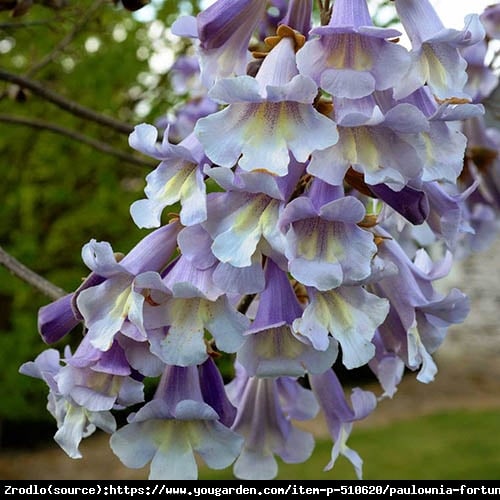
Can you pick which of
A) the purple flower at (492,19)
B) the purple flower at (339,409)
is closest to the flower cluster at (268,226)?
the purple flower at (339,409)

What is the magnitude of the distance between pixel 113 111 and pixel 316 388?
389 cm

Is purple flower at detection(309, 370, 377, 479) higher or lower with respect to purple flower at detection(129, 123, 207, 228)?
lower

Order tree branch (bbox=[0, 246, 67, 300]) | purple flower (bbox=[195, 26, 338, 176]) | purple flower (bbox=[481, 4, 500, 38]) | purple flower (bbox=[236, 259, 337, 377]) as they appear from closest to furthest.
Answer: purple flower (bbox=[195, 26, 338, 176]) → purple flower (bbox=[236, 259, 337, 377]) → tree branch (bbox=[0, 246, 67, 300]) → purple flower (bbox=[481, 4, 500, 38])

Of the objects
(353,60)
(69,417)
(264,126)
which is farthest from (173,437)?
(353,60)

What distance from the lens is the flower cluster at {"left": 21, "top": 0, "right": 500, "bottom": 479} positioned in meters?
0.85

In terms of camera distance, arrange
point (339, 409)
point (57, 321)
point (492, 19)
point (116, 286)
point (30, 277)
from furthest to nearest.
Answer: point (492, 19)
point (30, 277)
point (339, 409)
point (57, 321)
point (116, 286)

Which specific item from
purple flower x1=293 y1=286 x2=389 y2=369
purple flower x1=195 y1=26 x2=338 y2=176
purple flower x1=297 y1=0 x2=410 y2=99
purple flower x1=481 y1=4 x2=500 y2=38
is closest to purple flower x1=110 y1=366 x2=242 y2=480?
purple flower x1=293 y1=286 x2=389 y2=369

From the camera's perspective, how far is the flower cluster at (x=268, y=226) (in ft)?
2.81

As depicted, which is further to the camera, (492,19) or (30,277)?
(492,19)

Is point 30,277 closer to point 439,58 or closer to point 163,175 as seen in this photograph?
point 163,175

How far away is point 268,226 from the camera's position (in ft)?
2.88

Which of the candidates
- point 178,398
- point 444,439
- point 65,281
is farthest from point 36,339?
point 178,398

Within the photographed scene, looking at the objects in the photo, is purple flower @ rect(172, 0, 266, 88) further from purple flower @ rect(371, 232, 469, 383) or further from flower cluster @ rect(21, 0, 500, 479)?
purple flower @ rect(371, 232, 469, 383)

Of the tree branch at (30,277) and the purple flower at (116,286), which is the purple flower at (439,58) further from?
the tree branch at (30,277)
